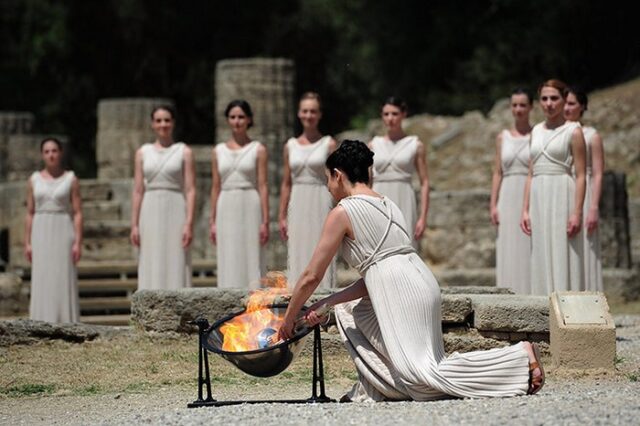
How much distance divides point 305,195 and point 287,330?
4460 mm

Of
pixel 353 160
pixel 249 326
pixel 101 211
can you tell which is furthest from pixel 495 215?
pixel 101 211

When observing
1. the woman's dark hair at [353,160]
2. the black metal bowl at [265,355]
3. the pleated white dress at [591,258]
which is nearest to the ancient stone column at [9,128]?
the pleated white dress at [591,258]

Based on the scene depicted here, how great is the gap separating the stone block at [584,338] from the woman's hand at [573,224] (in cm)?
196

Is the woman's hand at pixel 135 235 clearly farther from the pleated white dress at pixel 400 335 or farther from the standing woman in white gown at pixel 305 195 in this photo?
the pleated white dress at pixel 400 335

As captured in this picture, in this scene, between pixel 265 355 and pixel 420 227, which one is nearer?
pixel 265 355

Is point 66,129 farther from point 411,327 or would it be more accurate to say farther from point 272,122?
point 411,327

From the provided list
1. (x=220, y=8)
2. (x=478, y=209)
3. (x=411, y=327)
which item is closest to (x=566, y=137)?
(x=411, y=327)

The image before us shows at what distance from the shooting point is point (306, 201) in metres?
11.7

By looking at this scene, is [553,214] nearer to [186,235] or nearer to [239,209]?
[239,209]

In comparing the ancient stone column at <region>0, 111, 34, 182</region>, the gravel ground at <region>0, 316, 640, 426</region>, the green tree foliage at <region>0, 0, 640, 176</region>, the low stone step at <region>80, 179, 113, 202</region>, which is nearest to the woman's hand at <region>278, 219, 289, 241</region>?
the gravel ground at <region>0, 316, 640, 426</region>

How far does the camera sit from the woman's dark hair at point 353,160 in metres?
7.60

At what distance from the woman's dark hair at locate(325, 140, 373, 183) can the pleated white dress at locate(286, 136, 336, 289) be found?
400cm

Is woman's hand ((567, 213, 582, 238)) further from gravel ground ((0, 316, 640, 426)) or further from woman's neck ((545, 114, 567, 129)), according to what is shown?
gravel ground ((0, 316, 640, 426))

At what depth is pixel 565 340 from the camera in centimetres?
880
